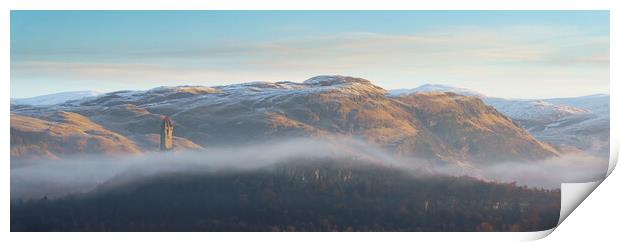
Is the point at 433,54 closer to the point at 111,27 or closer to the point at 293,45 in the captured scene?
the point at 293,45

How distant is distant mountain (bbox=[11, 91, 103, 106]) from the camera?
12021mm

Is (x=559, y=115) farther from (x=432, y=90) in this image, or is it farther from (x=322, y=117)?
(x=322, y=117)

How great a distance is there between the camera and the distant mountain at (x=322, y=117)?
1222 cm

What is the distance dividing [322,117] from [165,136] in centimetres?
185

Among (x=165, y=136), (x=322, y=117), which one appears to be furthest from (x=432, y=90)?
(x=165, y=136)

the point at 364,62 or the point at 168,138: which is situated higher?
the point at 364,62

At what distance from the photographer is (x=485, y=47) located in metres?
12.3

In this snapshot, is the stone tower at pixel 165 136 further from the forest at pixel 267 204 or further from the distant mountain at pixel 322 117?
the forest at pixel 267 204

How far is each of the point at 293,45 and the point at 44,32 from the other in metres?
2.89

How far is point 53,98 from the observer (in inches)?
479

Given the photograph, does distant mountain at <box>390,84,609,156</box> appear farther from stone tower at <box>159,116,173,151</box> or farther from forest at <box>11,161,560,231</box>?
stone tower at <box>159,116,173,151</box>

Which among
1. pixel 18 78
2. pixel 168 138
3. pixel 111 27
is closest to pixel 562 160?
pixel 168 138

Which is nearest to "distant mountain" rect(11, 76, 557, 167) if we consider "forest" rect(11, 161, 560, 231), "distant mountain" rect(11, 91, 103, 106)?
"distant mountain" rect(11, 91, 103, 106)

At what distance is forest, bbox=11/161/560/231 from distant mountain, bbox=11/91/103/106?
1.06m
